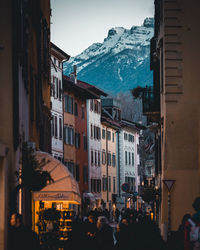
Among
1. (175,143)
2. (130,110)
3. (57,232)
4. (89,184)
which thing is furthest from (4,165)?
(130,110)

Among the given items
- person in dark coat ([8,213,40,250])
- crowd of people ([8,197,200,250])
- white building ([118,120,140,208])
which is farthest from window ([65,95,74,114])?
person in dark coat ([8,213,40,250])

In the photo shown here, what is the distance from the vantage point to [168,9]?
29.6m

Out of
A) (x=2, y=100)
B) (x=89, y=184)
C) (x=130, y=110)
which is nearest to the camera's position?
(x=2, y=100)

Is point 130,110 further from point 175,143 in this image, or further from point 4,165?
point 4,165

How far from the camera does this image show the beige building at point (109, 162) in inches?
3396

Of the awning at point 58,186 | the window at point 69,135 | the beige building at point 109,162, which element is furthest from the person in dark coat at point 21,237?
the beige building at point 109,162

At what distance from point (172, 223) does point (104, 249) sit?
1139 cm

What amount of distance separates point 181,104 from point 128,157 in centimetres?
7308

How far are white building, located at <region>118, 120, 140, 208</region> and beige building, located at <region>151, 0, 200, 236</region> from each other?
207 ft

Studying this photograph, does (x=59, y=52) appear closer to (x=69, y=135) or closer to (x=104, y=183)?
(x=69, y=135)

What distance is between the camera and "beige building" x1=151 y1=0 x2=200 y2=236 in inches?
1157

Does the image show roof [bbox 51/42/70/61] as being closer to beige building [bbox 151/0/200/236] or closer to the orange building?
the orange building

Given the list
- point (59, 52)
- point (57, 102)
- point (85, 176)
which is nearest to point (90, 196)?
point (85, 176)

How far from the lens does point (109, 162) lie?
296 feet
